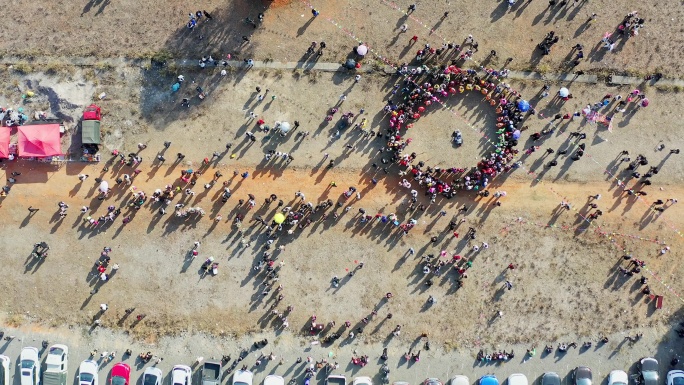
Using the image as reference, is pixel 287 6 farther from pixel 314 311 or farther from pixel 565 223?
pixel 565 223

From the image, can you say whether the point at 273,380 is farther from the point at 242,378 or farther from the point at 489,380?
the point at 489,380

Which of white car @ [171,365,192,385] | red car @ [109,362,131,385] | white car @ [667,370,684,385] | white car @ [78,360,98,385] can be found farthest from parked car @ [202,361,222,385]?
white car @ [667,370,684,385]

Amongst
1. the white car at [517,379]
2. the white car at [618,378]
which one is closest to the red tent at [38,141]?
the white car at [517,379]

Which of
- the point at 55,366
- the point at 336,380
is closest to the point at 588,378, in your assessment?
the point at 336,380

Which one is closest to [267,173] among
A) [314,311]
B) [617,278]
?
[314,311]

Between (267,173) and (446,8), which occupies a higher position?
(446,8)

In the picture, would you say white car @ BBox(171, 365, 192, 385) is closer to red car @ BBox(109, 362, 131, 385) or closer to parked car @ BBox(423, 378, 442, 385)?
red car @ BBox(109, 362, 131, 385)
